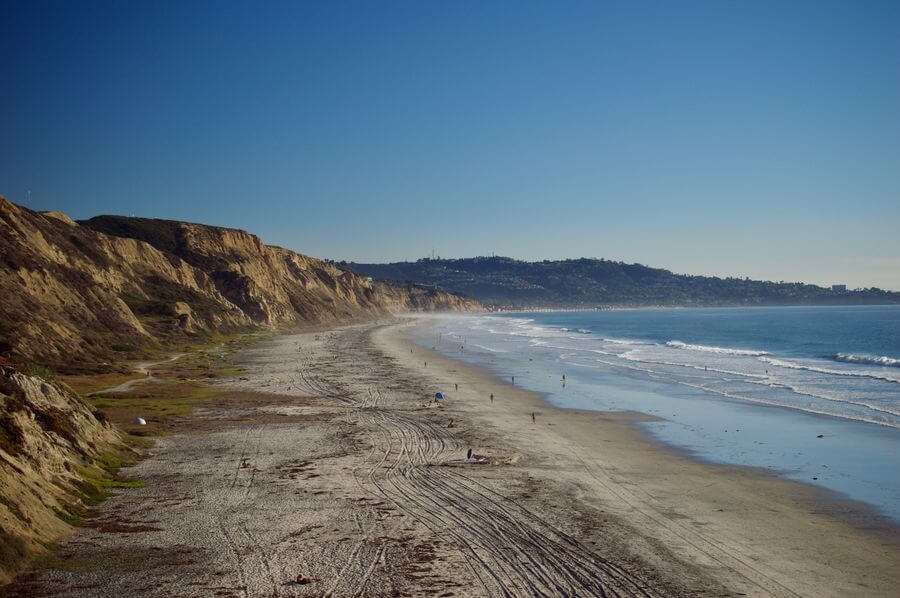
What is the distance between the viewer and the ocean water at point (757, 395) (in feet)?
82.1

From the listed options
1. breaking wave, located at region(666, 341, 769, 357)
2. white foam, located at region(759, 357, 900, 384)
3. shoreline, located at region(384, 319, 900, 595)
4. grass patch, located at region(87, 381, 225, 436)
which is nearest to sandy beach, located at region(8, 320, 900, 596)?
shoreline, located at region(384, 319, 900, 595)

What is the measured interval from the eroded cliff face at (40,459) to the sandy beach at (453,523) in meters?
0.67

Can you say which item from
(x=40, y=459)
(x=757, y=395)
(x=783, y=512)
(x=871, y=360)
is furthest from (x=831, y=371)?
(x=40, y=459)

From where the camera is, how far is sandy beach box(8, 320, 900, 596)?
1402 cm

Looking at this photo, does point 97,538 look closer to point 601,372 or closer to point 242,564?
point 242,564

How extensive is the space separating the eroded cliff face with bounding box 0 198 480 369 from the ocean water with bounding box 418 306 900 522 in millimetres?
33684

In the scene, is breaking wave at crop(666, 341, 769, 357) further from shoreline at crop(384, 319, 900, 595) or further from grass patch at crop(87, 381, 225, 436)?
grass patch at crop(87, 381, 225, 436)

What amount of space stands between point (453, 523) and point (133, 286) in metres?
73.9

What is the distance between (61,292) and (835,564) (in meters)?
59.5

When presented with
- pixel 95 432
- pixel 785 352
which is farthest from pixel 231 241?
pixel 95 432

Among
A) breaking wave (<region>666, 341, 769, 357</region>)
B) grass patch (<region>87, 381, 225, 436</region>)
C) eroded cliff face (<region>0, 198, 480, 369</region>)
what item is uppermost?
eroded cliff face (<region>0, 198, 480, 369</region>)

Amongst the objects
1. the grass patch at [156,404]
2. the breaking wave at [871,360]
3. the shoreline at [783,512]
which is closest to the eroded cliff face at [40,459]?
the grass patch at [156,404]

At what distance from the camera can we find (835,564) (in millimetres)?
15312

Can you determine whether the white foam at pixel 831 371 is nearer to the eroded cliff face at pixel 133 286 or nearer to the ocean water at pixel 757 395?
the ocean water at pixel 757 395
